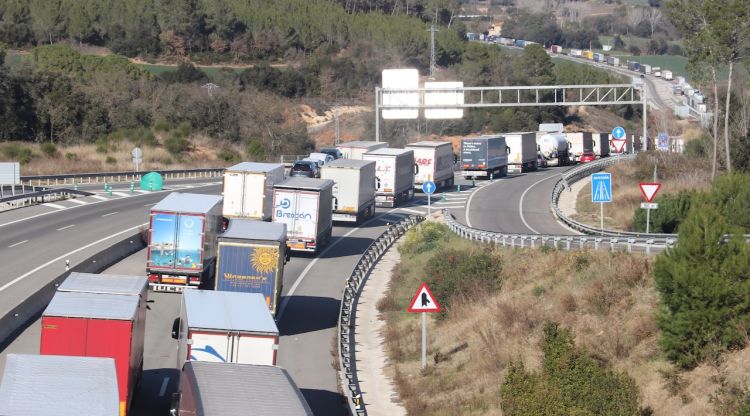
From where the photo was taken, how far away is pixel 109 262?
134ft

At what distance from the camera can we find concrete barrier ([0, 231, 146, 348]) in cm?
3019

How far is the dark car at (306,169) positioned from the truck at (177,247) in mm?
26791

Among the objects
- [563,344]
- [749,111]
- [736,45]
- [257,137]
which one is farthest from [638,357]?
[257,137]

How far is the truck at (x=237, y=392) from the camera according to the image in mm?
15023

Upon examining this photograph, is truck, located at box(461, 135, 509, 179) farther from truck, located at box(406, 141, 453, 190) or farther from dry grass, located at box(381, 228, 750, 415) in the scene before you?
dry grass, located at box(381, 228, 750, 415)

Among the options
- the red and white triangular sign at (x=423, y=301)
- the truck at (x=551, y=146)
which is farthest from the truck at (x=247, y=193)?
the truck at (x=551, y=146)

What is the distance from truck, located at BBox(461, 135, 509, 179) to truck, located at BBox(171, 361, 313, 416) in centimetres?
5886

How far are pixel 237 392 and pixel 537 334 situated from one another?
1555 cm

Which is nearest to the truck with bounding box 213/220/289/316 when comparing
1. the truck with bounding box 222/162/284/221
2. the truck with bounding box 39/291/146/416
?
the truck with bounding box 39/291/146/416

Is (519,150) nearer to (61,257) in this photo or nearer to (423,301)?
(61,257)

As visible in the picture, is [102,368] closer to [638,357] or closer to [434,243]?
[638,357]

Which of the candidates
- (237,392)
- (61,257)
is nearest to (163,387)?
(237,392)

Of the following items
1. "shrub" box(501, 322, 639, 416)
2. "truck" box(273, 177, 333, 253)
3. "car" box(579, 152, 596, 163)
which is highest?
"car" box(579, 152, 596, 163)

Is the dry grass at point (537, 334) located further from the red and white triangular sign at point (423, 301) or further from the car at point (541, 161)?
the car at point (541, 161)
